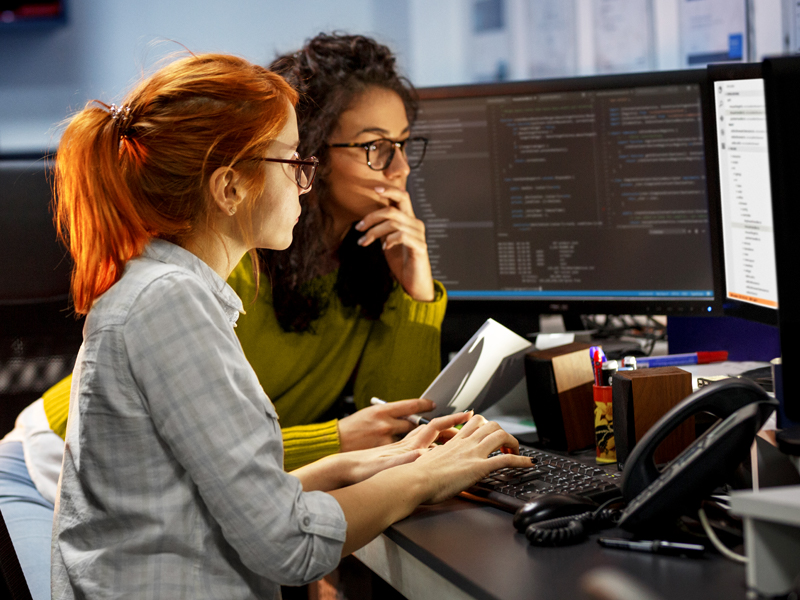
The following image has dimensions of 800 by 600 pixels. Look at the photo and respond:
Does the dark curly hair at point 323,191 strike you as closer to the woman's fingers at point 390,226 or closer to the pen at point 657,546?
the woman's fingers at point 390,226

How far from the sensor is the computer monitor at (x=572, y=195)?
1.24 m

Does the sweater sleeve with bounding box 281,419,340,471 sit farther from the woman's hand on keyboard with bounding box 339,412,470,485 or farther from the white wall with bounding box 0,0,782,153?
the white wall with bounding box 0,0,782,153

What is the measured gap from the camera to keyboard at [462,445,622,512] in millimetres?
834

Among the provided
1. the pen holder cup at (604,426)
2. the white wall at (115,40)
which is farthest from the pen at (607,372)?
the white wall at (115,40)

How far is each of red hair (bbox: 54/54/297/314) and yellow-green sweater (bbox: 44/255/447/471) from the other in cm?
55

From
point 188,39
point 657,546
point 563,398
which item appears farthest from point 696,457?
point 188,39

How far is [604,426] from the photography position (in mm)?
984

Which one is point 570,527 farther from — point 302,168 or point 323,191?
point 323,191

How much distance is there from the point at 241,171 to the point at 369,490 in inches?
15.3

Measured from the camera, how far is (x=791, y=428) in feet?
2.38

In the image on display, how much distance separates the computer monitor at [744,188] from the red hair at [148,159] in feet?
2.28

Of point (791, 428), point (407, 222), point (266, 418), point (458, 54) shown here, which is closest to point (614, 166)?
point (407, 222)

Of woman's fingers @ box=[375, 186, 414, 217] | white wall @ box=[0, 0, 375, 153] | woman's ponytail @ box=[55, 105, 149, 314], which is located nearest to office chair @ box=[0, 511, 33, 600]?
woman's ponytail @ box=[55, 105, 149, 314]

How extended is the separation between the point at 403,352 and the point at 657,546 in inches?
32.2
